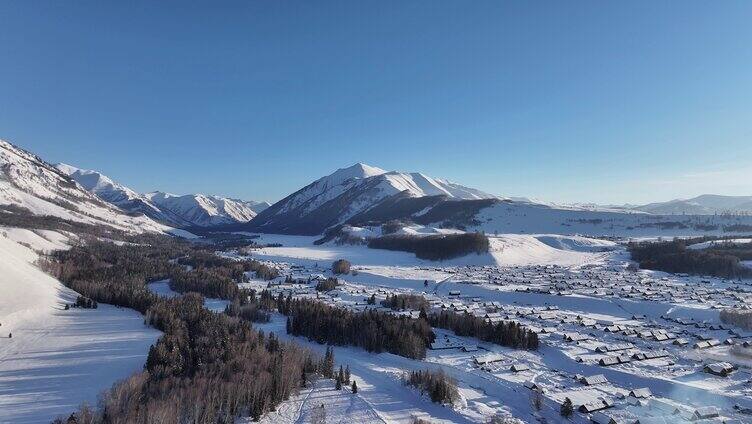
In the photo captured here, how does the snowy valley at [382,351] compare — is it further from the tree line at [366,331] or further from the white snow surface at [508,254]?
the white snow surface at [508,254]

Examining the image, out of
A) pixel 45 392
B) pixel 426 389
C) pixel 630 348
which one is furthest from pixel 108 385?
pixel 630 348

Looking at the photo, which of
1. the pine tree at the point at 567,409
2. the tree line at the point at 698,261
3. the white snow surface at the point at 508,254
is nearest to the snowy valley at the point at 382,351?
the pine tree at the point at 567,409

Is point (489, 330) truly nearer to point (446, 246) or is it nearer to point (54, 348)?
point (54, 348)

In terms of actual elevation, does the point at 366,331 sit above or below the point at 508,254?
below

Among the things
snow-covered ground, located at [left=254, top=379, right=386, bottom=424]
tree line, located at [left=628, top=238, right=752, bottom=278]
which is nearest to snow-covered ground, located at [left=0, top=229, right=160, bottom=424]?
snow-covered ground, located at [left=254, top=379, right=386, bottom=424]

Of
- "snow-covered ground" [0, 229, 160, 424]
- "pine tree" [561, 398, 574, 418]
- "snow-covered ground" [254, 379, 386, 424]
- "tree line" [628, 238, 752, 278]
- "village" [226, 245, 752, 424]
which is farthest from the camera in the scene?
"tree line" [628, 238, 752, 278]

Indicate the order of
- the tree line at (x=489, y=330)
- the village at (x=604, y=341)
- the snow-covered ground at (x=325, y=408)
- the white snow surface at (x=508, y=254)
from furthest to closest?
1. the white snow surface at (x=508, y=254)
2. the tree line at (x=489, y=330)
3. the village at (x=604, y=341)
4. the snow-covered ground at (x=325, y=408)

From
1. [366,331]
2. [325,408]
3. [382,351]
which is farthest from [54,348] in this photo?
[382,351]

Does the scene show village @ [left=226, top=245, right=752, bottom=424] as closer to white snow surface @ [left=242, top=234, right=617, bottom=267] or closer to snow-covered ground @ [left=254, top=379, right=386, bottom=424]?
snow-covered ground @ [left=254, top=379, right=386, bottom=424]

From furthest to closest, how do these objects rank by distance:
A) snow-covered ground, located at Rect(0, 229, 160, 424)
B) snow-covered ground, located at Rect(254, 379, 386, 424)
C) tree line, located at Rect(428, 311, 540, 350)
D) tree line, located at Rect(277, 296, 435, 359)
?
tree line, located at Rect(428, 311, 540, 350), tree line, located at Rect(277, 296, 435, 359), snow-covered ground, located at Rect(0, 229, 160, 424), snow-covered ground, located at Rect(254, 379, 386, 424)
